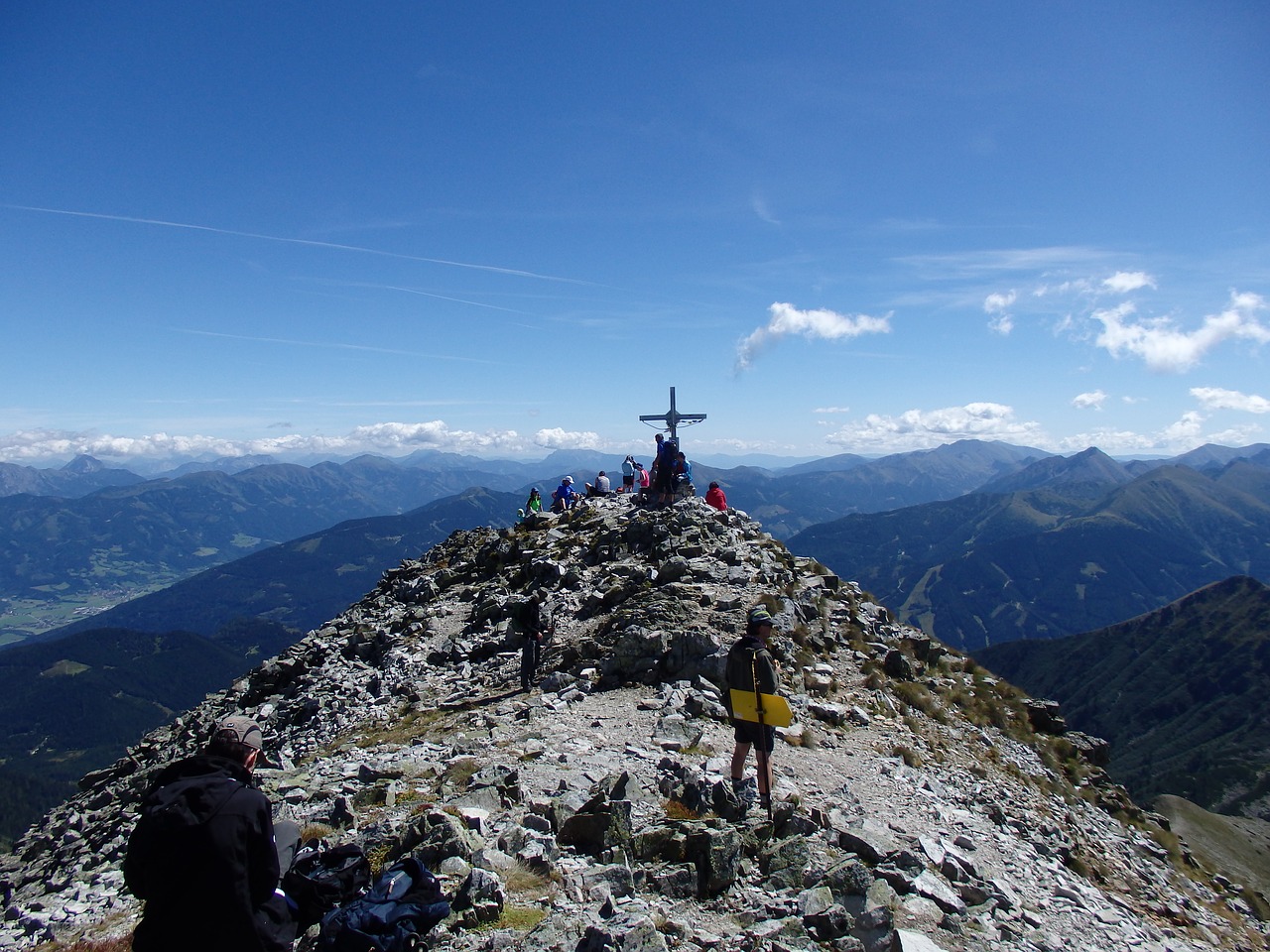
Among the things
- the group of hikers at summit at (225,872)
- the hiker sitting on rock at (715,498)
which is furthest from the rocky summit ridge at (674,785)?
the hiker sitting on rock at (715,498)

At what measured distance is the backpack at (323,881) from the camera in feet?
24.5

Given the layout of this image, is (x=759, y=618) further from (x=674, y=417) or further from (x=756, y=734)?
(x=674, y=417)

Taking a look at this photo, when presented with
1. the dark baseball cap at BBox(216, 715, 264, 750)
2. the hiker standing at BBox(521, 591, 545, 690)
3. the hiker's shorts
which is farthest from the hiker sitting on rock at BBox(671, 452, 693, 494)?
the dark baseball cap at BBox(216, 715, 264, 750)

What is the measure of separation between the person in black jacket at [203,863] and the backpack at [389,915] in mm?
1240

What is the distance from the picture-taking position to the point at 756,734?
1208 centimetres

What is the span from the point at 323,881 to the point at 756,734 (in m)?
7.11

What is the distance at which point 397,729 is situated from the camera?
770 inches

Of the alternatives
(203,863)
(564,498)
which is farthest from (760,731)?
(564,498)

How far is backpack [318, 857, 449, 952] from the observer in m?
7.02

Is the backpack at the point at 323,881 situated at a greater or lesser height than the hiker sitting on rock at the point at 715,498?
lesser

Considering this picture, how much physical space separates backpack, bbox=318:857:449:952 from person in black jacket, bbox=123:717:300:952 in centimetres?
124

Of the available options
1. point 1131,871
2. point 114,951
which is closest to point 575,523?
point 1131,871

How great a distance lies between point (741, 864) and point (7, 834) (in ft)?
787

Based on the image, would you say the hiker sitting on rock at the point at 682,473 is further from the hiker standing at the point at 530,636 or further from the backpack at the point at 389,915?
the backpack at the point at 389,915
